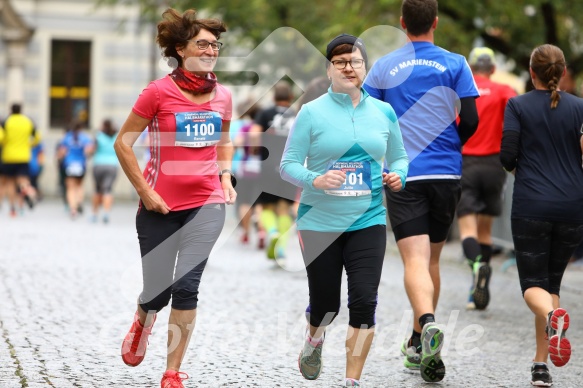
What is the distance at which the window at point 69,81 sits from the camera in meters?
33.0

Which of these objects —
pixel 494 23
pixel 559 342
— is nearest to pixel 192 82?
pixel 559 342

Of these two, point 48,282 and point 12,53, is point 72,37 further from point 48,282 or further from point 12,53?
point 48,282

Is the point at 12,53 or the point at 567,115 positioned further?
the point at 12,53

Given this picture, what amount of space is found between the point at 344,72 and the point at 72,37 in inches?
1099

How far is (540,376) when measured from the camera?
656cm

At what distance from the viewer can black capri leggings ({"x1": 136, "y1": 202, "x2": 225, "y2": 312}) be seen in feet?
19.4

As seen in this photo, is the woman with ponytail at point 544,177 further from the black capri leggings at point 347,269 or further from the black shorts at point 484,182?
the black shorts at point 484,182

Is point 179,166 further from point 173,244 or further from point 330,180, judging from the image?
point 330,180

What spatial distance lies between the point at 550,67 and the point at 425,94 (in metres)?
0.71

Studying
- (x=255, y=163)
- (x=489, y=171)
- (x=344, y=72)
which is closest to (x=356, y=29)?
(x=255, y=163)

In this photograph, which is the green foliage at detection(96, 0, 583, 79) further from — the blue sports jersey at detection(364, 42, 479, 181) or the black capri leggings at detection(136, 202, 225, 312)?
the black capri leggings at detection(136, 202, 225, 312)

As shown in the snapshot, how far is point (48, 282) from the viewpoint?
1087 centimetres

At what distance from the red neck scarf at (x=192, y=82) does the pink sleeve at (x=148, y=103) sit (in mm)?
136

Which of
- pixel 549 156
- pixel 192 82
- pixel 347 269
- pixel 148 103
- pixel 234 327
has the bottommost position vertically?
pixel 234 327
